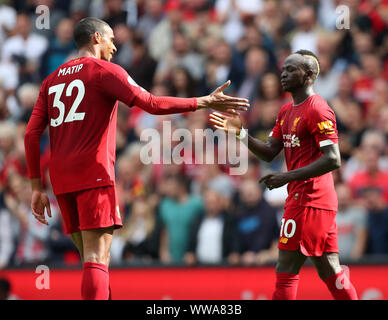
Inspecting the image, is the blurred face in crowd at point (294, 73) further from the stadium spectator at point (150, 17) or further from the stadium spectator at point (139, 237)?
the stadium spectator at point (150, 17)

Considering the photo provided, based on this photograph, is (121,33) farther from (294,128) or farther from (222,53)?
(294,128)

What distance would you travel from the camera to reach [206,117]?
1027 cm

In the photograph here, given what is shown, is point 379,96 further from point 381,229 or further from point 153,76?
point 153,76

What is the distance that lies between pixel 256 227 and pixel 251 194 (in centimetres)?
Result: 43

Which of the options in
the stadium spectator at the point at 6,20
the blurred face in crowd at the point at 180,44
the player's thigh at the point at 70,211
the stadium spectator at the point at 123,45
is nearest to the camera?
the player's thigh at the point at 70,211

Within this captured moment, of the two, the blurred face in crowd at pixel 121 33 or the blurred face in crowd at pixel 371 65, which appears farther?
the blurred face in crowd at pixel 121 33

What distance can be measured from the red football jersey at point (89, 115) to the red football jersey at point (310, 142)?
33.5 inches

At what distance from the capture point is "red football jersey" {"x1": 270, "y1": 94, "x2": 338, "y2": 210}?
18.1 feet

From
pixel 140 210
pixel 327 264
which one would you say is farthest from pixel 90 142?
pixel 140 210

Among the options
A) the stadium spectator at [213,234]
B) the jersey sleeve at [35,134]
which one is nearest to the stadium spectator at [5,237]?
the stadium spectator at [213,234]

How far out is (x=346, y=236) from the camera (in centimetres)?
848

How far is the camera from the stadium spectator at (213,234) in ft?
29.1
